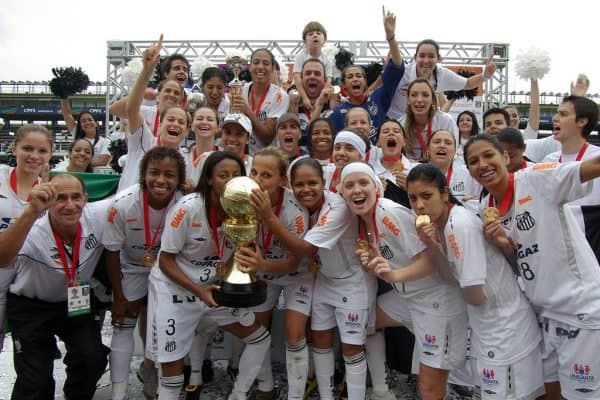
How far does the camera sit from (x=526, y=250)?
2.78 m

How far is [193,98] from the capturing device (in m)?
5.29

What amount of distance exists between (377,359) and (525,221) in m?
1.63

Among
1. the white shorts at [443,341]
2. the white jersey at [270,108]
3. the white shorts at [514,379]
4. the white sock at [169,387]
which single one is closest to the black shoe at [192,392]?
the white sock at [169,387]

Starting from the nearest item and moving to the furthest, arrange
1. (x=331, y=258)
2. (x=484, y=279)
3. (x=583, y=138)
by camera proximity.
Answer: (x=484, y=279) → (x=331, y=258) → (x=583, y=138)

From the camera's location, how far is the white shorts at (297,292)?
361cm

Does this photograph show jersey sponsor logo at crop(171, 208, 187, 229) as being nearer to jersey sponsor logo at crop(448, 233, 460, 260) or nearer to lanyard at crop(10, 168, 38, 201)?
lanyard at crop(10, 168, 38, 201)

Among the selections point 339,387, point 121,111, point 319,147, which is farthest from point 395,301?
point 121,111

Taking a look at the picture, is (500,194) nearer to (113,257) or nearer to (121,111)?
(113,257)

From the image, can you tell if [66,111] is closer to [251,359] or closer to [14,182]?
[14,182]

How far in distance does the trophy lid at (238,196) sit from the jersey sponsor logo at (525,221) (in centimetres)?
159

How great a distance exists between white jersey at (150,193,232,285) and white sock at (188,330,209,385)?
1.91ft

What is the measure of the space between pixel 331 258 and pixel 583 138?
2309 mm

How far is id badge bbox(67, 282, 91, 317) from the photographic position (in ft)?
11.0

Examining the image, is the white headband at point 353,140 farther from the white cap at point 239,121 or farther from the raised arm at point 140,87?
the raised arm at point 140,87
